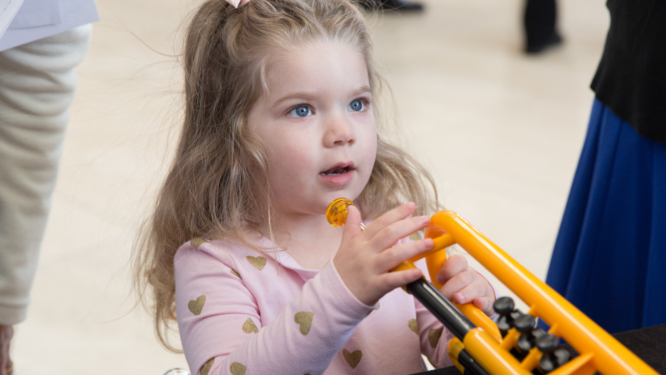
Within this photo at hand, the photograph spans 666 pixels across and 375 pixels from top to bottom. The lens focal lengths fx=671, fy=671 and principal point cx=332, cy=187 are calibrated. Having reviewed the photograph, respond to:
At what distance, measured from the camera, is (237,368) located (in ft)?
2.30

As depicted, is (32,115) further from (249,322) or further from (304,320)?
(304,320)

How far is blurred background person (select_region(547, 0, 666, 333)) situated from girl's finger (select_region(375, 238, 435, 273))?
0.59 metres

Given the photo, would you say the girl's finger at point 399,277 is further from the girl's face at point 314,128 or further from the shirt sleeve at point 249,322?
the girl's face at point 314,128

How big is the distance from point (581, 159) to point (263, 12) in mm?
697

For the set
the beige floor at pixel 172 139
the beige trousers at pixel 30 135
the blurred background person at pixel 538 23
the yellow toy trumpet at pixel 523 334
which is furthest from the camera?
the blurred background person at pixel 538 23

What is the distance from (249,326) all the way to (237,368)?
81 mm

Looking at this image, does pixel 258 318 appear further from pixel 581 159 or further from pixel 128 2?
pixel 128 2

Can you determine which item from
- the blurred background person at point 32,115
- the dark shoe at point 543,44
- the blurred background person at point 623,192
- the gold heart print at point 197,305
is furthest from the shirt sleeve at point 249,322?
the dark shoe at point 543,44

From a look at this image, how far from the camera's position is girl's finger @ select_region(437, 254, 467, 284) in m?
0.74

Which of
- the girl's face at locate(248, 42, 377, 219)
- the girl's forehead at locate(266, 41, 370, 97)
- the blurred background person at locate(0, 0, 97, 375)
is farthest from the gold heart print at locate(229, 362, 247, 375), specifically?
the blurred background person at locate(0, 0, 97, 375)

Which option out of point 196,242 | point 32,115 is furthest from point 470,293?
point 32,115

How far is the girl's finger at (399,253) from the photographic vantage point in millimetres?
604

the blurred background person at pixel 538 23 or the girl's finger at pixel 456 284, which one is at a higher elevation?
the blurred background person at pixel 538 23

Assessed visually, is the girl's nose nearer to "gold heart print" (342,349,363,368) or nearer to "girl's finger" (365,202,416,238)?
"girl's finger" (365,202,416,238)
